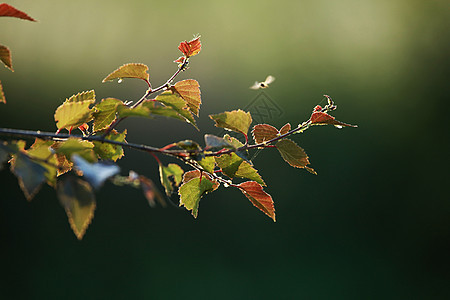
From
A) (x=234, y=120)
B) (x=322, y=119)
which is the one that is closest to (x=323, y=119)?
(x=322, y=119)

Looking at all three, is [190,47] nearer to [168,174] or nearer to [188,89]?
[188,89]

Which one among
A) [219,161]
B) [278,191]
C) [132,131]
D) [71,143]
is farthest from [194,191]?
[278,191]

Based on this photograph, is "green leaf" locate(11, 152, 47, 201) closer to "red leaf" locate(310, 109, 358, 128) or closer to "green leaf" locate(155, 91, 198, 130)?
"green leaf" locate(155, 91, 198, 130)

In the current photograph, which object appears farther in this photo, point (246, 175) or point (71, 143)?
point (246, 175)

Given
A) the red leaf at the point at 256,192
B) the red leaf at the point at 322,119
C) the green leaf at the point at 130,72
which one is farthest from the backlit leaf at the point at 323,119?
the green leaf at the point at 130,72

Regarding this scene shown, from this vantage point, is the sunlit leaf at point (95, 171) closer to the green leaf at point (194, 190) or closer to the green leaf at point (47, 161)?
the green leaf at point (47, 161)

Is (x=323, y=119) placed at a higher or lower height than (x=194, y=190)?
higher

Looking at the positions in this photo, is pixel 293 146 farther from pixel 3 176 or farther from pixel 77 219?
pixel 3 176
